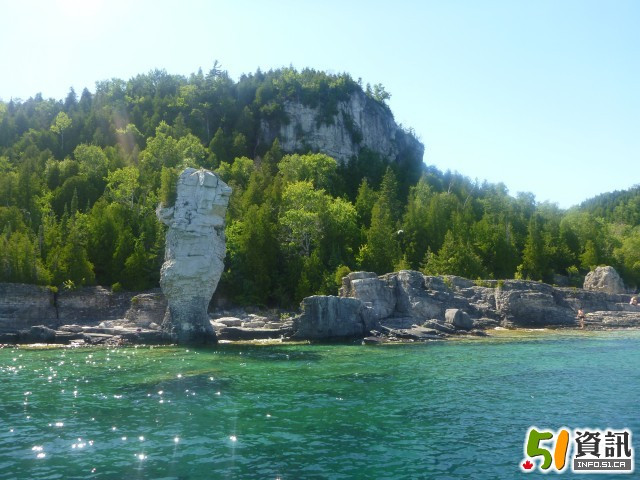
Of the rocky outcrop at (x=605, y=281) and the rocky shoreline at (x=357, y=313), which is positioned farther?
the rocky outcrop at (x=605, y=281)

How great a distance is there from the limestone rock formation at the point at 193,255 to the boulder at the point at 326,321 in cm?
677

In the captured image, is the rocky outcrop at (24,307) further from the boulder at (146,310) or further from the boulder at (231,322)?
the boulder at (231,322)

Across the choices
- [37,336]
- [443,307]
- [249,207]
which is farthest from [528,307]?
[37,336]

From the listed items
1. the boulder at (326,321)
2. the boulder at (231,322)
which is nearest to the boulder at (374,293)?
the boulder at (326,321)

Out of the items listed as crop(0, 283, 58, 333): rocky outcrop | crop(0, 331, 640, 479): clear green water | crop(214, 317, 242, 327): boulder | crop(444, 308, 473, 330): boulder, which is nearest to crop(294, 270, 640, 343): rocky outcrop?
crop(444, 308, 473, 330): boulder

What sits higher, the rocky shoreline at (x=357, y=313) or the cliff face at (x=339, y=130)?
the cliff face at (x=339, y=130)

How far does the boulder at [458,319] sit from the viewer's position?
45.3 meters

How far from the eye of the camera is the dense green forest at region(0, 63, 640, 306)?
2197 inches

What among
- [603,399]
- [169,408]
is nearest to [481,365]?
[603,399]

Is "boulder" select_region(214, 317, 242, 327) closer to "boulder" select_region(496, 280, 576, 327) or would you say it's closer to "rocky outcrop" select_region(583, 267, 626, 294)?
"boulder" select_region(496, 280, 576, 327)

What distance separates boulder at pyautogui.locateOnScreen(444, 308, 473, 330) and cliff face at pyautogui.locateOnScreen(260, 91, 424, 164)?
5700cm

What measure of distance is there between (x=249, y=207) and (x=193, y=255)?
2538 centimetres

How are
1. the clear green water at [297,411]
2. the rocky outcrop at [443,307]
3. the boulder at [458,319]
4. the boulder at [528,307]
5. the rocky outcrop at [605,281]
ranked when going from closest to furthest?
the clear green water at [297,411]
the rocky outcrop at [443,307]
the boulder at [458,319]
the boulder at [528,307]
the rocky outcrop at [605,281]

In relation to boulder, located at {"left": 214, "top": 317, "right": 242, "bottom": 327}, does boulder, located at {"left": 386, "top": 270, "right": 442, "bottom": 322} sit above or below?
above
